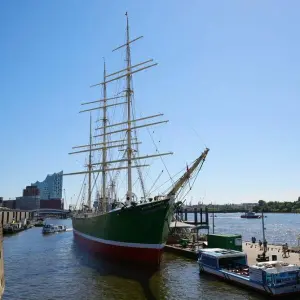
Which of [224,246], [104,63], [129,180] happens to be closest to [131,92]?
[129,180]

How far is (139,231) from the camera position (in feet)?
107

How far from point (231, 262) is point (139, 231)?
9174 millimetres

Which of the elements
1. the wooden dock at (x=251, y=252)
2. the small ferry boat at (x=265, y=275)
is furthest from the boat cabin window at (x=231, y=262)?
the wooden dock at (x=251, y=252)

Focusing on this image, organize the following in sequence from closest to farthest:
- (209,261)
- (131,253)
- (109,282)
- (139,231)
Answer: (109,282) → (209,261) → (139,231) → (131,253)

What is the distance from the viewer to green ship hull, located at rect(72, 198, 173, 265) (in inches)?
1238

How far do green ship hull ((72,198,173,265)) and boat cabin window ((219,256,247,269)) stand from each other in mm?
6194

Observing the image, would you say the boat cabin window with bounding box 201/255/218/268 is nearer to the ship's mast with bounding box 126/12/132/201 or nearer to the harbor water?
the harbor water

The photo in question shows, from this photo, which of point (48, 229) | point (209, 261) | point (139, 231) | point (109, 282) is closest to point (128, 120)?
point (139, 231)

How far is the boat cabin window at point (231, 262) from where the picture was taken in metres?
27.4

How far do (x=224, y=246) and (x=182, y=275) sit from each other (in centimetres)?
774

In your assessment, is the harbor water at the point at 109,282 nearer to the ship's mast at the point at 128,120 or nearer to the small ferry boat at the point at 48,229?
the ship's mast at the point at 128,120

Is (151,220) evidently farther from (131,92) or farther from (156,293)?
(131,92)

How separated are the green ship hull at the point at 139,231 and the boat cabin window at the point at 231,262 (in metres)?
6.19

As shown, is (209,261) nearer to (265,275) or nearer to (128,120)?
(265,275)
